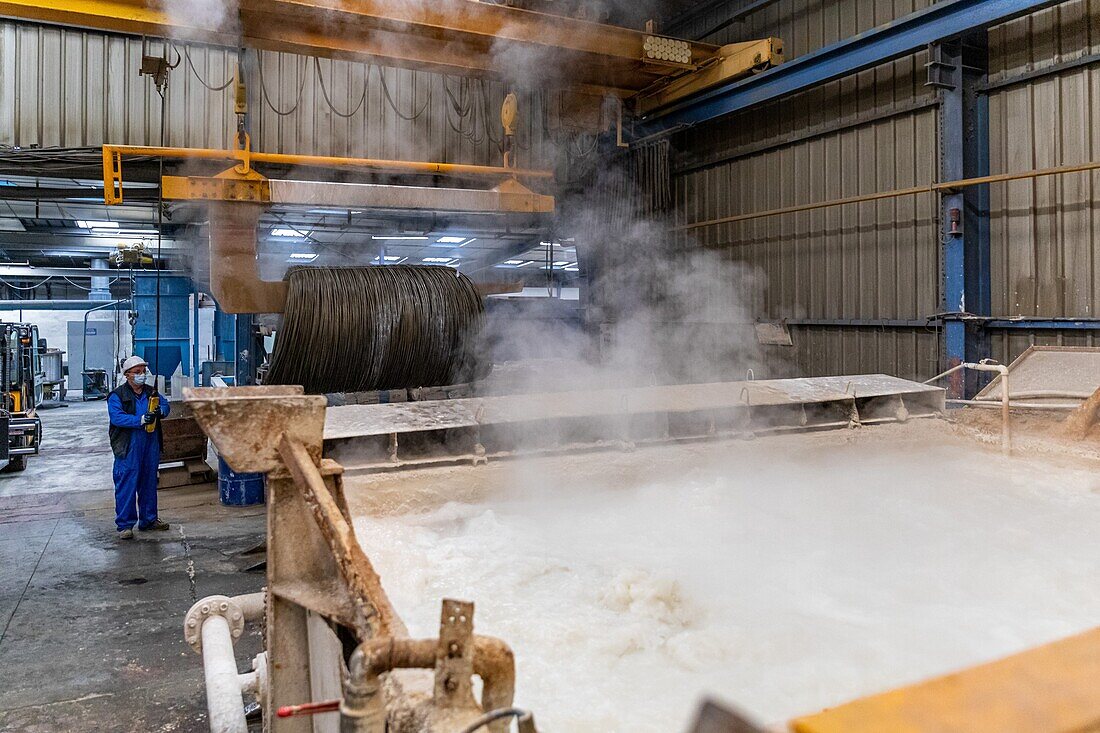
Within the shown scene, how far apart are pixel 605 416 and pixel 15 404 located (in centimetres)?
959

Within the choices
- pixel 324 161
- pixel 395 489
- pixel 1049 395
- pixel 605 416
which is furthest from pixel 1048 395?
pixel 324 161

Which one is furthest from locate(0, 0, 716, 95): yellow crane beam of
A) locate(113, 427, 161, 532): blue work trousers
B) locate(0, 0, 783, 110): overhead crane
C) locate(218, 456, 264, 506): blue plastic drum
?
locate(218, 456, 264, 506): blue plastic drum

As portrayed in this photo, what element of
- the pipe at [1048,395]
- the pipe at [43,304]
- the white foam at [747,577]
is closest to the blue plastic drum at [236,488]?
the white foam at [747,577]

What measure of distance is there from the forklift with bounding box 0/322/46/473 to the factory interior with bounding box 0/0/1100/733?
0.24ft

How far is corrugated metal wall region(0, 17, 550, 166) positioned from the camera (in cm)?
664

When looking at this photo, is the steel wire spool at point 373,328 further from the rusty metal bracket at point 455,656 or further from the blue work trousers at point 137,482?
the rusty metal bracket at point 455,656

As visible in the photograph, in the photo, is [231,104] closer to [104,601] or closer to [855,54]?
[104,601]

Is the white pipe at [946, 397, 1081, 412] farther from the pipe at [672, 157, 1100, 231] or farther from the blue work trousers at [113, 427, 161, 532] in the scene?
the blue work trousers at [113, 427, 161, 532]

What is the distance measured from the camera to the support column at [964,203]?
5684 mm

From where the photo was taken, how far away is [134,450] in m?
6.40

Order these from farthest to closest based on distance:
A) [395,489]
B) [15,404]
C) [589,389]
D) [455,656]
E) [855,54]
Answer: [15,404]
[855,54]
[589,389]
[395,489]
[455,656]

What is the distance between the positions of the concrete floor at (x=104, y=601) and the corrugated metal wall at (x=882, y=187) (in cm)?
547

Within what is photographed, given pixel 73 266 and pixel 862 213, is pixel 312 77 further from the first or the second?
pixel 73 266

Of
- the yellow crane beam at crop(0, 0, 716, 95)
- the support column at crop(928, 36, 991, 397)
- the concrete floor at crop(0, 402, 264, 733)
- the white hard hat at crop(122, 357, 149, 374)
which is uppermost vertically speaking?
the yellow crane beam at crop(0, 0, 716, 95)
